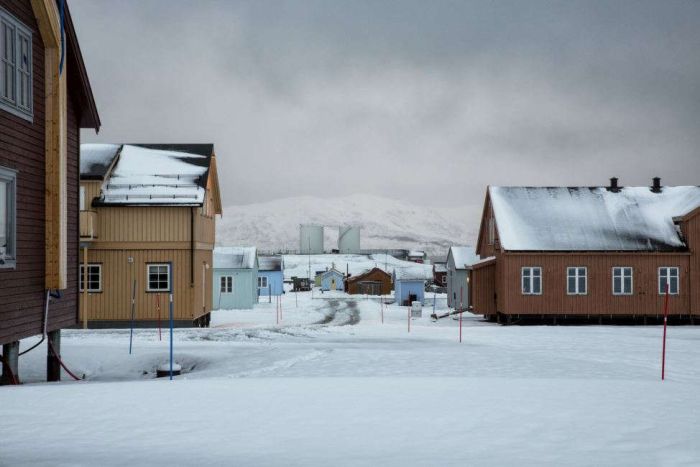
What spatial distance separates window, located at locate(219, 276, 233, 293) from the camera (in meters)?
41.6

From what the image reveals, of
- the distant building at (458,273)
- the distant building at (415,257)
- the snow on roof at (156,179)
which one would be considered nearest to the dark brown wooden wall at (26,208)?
the snow on roof at (156,179)

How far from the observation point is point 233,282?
41594mm

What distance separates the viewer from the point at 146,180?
26.9 meters

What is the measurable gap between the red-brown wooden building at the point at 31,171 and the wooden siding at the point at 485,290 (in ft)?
76.0

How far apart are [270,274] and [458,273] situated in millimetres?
26380

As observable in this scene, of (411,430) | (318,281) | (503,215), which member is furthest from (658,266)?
(318,281)

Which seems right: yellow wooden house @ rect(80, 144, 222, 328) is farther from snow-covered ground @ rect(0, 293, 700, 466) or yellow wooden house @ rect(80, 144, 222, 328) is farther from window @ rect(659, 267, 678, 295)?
window @ rect(659, 267, 678, 295)

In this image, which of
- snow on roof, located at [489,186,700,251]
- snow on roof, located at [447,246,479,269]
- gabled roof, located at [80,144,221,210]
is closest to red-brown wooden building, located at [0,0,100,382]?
gabled roof, located at [80,144,221,210]

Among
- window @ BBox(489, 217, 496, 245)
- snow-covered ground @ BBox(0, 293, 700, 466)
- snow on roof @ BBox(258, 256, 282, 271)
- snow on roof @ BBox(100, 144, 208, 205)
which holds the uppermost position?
snow on roof @ BBox(100, 144, 208, 205)

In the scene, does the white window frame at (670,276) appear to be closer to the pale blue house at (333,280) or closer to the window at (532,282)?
the window at (532,282)

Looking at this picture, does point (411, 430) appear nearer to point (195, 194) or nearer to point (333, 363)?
point (333, 363)

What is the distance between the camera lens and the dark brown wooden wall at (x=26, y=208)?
12.6m

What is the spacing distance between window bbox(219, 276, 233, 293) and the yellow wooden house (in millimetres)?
14277

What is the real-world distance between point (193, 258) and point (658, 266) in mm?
22839
